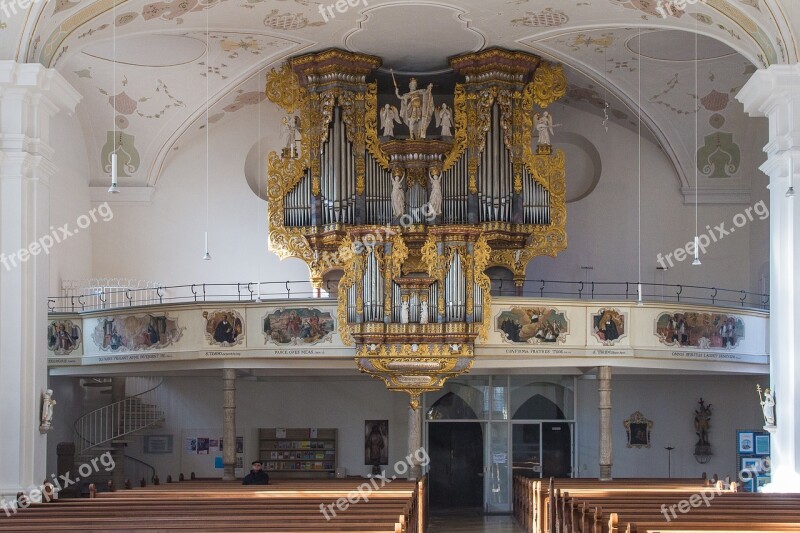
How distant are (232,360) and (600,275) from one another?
7744 millimetres

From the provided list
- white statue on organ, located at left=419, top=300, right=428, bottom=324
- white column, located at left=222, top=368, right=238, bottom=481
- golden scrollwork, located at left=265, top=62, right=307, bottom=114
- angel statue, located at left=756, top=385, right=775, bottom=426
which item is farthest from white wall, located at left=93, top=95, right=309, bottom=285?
angel statue, located at left=756, top=385, right=775, bottom=426

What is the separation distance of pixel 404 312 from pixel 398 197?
9.88 feet

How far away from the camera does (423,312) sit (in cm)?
2005

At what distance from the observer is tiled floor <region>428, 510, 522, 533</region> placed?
67.7ft

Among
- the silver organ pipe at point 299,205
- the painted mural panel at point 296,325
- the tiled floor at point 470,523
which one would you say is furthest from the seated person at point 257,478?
the silver organ pipe at point 299,205

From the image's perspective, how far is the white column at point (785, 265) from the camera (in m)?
17.3

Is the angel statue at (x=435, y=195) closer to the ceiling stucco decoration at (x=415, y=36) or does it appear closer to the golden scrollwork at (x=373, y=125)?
the golden scrollwork at (x=373, y=125)

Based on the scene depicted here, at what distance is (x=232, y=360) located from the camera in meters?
21.1

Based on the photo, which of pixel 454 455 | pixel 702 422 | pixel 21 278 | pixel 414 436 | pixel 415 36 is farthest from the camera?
pixel 454 455

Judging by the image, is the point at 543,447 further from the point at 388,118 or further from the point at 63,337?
the point at 63,337

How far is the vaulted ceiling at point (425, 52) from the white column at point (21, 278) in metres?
0.90

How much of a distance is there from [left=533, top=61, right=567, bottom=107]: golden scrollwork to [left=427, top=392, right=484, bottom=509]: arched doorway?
19.5ft

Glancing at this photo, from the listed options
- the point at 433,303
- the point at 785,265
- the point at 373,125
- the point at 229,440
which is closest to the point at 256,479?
the point at 229,440

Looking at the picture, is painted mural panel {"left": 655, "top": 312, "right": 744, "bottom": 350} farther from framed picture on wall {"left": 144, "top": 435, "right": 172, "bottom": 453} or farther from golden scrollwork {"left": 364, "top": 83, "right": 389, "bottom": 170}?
framed picture on wall {"left": 144, "top": 435, "right": 172, "bottom": 453}
